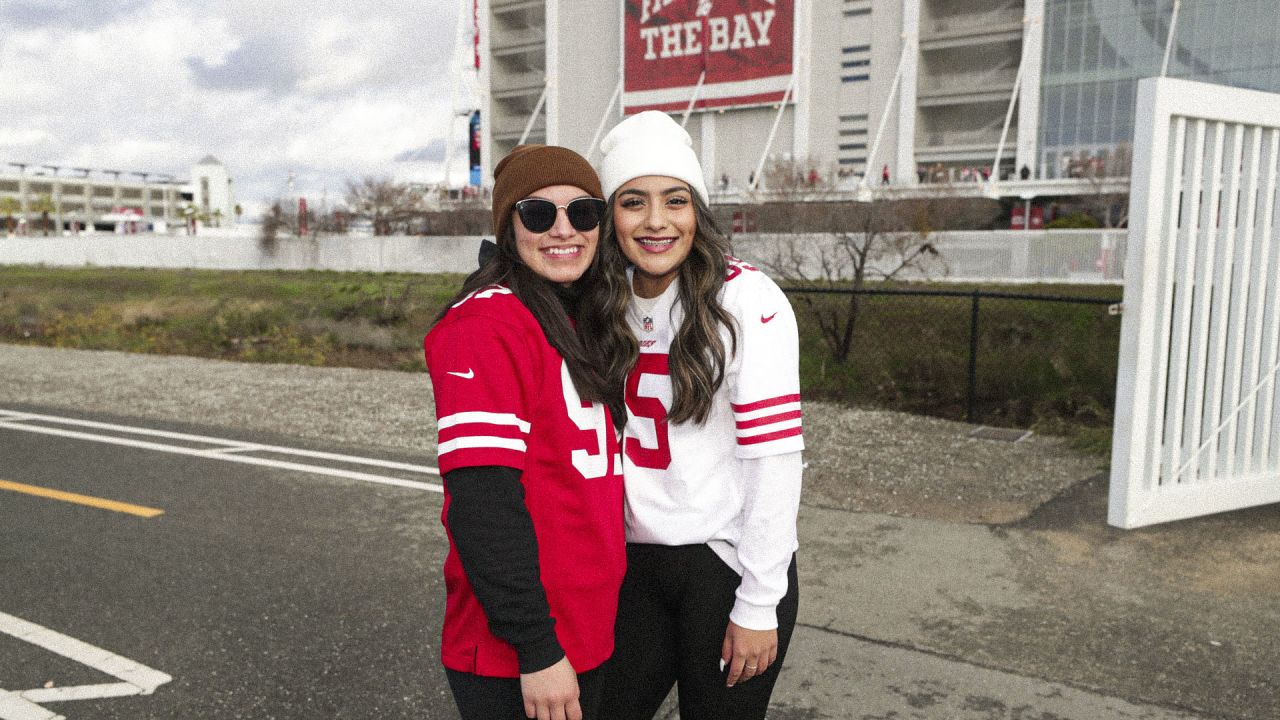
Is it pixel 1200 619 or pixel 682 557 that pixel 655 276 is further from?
pixel 1200 619

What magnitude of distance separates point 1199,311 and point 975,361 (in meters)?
4.30

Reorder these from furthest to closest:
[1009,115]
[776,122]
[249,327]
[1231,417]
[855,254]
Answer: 1. [776,122]
2. [1009,115]
3. [855,254]
4. [249,327]
5. [1231,417]

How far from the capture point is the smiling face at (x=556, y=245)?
1.91 metres

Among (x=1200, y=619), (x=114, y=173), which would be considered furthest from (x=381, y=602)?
(x=114, y=173)

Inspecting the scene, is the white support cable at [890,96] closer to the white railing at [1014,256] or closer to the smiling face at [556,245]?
the white railing at [1014,256]

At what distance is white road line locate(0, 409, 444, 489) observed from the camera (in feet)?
22.7

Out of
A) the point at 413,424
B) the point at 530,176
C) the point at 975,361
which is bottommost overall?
the point at 413,424

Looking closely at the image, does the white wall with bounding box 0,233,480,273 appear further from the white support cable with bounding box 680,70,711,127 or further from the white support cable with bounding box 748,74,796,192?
the white support cable with bounding box 748,74,796,192

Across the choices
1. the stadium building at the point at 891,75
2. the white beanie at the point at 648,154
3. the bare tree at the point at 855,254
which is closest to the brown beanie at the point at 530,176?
the white beanie at the point at 648,154

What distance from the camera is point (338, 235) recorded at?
53.5m

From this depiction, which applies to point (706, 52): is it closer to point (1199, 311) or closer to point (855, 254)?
point (855, 254)

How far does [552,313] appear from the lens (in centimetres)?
184

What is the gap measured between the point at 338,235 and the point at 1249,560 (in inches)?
2110

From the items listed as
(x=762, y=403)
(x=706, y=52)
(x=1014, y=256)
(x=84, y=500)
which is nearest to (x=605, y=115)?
(x=706, y=52)
